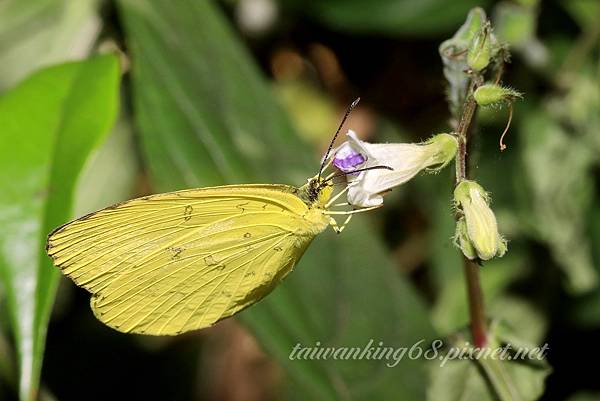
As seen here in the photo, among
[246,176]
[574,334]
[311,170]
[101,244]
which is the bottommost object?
[574,334]

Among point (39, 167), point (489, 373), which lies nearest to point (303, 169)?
point (39, 167)

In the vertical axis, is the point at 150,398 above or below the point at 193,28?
below

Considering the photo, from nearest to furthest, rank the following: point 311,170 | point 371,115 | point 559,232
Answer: point 311,170 < point 559,232 < point 371,115

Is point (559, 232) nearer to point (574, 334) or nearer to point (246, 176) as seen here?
point (574, 334)

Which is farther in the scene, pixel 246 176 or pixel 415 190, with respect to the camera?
pixel 415 190

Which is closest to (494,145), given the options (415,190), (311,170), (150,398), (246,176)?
(415,190)

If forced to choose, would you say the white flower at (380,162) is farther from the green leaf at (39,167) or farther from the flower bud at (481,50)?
the green leaf at (39,167)

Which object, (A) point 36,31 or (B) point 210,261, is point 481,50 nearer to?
(B) point 210,261
